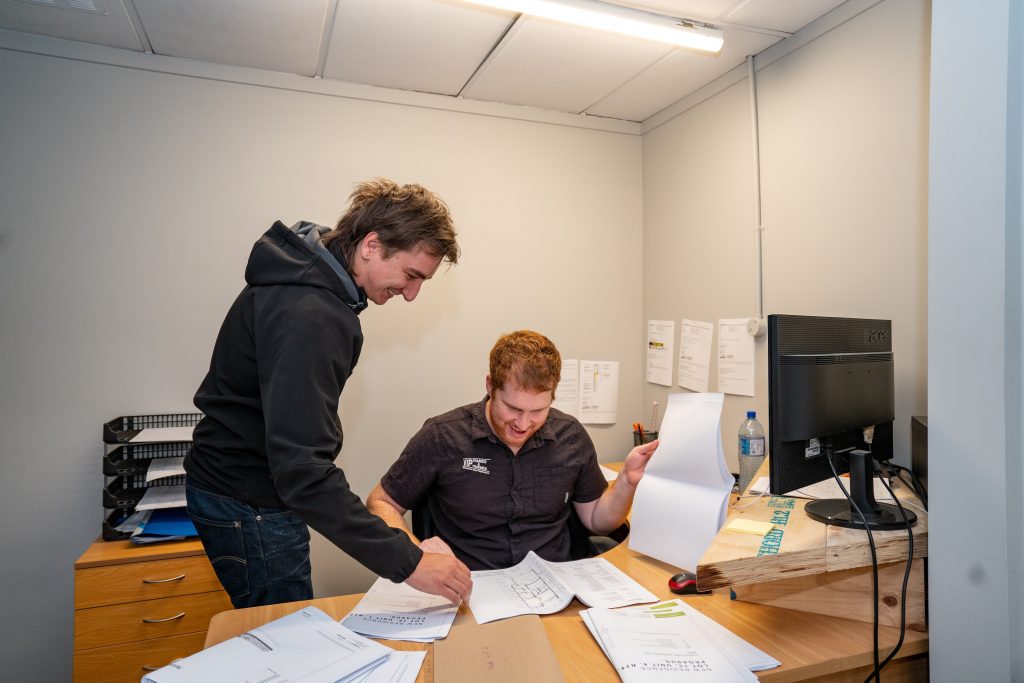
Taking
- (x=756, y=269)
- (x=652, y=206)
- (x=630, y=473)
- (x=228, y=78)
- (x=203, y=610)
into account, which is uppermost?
(x=228, y=78)

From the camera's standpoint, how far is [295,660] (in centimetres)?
106

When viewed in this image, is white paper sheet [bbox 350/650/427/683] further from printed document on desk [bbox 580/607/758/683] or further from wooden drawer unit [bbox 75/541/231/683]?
wooden drawer unit [bbox 75/541/231/683]

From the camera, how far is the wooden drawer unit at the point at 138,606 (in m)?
1.87

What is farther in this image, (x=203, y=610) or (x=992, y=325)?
(x=203, y=610)

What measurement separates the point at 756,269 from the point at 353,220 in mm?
1511

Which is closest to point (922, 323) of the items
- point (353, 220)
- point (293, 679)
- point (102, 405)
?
point (353, 220)

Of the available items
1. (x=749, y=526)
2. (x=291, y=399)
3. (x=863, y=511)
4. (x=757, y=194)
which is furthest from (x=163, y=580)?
(x=757, y=194)

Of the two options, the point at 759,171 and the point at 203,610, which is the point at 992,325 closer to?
the point at 759,171

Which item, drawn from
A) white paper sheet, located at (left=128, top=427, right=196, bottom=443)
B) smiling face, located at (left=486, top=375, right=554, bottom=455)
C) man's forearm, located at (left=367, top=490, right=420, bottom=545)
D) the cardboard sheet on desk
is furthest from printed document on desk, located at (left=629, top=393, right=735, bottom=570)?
white paper sheet, located at (left=128, top=427, right=196, bottom=443)

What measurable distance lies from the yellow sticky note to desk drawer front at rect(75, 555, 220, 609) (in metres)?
1.61

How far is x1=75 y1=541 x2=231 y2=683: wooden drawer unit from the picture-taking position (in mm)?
1873

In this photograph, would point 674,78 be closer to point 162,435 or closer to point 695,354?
point 695,354

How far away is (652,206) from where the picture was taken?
2951 mm

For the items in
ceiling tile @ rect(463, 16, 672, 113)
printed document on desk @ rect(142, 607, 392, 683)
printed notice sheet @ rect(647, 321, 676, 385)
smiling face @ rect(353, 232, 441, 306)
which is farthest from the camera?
printed notice sheet @ rect(647, 321, 676, 385)
